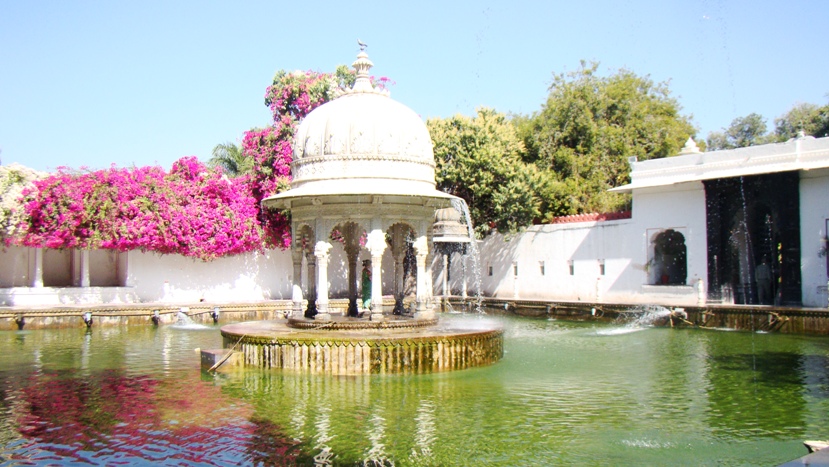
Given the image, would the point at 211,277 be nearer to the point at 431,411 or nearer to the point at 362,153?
the point at 362,153

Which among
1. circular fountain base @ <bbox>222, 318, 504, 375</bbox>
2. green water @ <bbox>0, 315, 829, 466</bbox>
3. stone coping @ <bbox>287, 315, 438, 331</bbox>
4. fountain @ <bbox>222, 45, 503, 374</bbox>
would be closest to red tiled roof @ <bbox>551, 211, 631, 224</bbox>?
green water @ <bbox>0, 315, 829, 466</bbox>

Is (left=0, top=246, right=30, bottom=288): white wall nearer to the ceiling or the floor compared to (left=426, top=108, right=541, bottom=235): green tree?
nearer to the floor

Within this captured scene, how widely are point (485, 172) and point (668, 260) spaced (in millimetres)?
7190

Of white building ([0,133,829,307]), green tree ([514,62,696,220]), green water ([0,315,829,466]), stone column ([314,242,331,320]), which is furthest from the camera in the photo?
green tree ([514,62,696,220])

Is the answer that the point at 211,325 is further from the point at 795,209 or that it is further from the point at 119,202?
the point at 795,209

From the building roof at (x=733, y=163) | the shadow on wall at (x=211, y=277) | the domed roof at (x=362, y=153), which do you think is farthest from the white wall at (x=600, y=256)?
the domed roof at (x=362, y=153)

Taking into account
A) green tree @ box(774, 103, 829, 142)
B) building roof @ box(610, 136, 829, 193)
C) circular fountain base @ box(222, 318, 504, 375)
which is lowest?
circular fountain base @ box(222, 318, 504, 375)

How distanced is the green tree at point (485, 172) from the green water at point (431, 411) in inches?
489

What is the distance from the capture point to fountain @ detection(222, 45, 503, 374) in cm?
1281

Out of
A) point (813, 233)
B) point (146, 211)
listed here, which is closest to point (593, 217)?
point (813, 233)

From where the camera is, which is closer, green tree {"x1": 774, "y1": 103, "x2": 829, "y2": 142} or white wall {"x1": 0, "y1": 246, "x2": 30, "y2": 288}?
white wall {"x1": 0, "y1": 246, "x2": 30, "y2": 288}

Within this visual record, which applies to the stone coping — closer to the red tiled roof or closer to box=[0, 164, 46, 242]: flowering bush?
box=[0, 164, 46, 242]: flowering bush

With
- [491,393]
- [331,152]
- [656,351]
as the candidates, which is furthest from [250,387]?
[656,351]

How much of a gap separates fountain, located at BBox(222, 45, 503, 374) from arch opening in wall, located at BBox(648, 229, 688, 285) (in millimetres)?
11926
